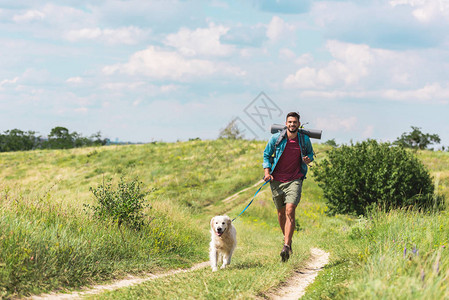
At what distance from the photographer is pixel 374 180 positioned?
19797mm

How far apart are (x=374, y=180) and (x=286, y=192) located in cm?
1228


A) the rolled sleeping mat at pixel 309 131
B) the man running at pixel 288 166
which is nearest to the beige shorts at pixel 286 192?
the man running at pixel 288 166

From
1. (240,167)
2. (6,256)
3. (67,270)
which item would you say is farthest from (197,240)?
(240,167)

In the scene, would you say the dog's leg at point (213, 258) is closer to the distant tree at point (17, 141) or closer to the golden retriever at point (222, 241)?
the golden retriever at point (222, 241)

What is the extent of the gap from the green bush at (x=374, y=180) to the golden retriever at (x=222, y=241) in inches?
483

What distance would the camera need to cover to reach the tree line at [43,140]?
318 feet

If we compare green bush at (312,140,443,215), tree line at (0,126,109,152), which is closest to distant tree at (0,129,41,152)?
tree line at (0,126,109,152)

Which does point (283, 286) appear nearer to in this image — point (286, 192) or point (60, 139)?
point (286, 192)

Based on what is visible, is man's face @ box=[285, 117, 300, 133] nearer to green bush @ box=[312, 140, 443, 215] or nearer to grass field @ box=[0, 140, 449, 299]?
grass field @ box=[0, 140, 449, 299]

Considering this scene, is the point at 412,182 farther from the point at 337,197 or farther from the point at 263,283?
the point at 263,283

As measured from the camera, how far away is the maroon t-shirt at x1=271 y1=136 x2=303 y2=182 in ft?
29.1

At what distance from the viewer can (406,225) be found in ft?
27.5

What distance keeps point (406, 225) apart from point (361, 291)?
4184 millimetres

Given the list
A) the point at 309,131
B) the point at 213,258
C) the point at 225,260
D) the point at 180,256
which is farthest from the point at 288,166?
the point at 180,256
